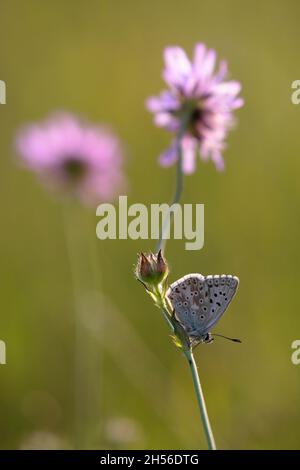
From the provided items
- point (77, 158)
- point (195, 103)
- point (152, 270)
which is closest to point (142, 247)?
point (77, 158)

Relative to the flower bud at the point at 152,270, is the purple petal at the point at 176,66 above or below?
above

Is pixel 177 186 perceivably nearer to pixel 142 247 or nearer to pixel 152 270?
pixel 152 270

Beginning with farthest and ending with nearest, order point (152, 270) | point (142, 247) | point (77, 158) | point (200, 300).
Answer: point (142, 247) → point (77, 158) → point (200, 300) → point (152, 270)

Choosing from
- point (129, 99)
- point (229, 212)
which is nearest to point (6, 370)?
point (229, 212)

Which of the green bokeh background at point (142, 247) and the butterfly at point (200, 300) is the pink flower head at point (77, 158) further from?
the butterfly at point (200, 300)

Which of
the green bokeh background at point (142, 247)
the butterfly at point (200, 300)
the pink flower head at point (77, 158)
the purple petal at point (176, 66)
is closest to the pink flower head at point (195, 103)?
the purple petal at point (176, 66)

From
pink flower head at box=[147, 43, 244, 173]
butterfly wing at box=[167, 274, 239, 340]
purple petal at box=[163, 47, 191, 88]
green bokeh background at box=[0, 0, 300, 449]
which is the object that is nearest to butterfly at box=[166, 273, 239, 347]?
butterfly wing at box=[167, 274, 239, 340]
